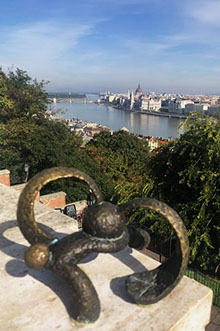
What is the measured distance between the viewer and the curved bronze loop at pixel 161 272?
2.70 meters

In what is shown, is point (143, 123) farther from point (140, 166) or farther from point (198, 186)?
point (198, 186)

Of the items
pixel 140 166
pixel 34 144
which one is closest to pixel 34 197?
pixel 140 166

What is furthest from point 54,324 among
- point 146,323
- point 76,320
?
A: point 146,323

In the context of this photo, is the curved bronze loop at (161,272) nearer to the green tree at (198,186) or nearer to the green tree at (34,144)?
the green tree at (198,186)

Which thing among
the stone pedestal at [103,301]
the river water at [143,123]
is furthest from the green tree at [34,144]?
the river water at [143,123]

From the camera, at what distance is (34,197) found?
2703mm

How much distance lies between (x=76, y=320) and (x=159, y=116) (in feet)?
434

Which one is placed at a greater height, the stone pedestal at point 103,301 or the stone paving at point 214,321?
the stone pedestal at point 103,301

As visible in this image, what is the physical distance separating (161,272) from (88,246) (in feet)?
3.09

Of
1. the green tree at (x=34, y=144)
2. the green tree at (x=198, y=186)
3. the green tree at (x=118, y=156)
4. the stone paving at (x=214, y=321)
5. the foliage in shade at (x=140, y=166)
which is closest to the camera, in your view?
the stone paving at (x=214, y=321)

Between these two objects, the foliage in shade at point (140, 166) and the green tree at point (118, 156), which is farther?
the green tree at point (118, 156)

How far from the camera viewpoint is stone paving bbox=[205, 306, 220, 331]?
5.51 meters

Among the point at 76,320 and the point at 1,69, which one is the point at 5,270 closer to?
the point at 76,320

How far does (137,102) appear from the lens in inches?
6491
